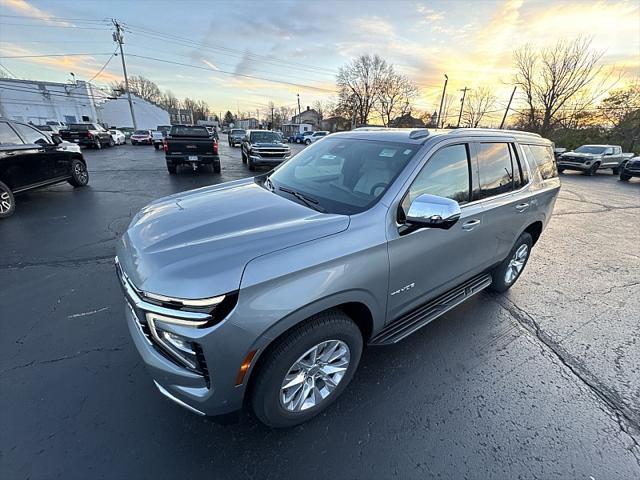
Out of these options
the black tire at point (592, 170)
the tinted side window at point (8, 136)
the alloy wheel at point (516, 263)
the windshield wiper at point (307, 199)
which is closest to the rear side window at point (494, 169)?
the alloy wheel at point (516, 263)

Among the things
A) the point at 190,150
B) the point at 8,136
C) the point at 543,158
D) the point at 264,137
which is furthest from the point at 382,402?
the point at 264,137

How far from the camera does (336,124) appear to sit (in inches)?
2589

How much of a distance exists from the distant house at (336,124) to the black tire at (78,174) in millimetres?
53913

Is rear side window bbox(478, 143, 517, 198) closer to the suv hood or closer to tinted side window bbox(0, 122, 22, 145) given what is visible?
the suv hood

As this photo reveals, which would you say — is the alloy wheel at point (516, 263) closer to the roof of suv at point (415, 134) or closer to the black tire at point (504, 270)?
the black tire at point (504, 270)

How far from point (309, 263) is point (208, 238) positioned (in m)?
0.63

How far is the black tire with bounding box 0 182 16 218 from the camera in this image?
573 centimetres

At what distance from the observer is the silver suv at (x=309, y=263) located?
149 centimetres

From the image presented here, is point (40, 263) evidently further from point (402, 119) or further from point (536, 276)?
point (402, 119)

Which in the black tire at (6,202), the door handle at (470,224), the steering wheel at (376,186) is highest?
the steering wheel at (376,186)

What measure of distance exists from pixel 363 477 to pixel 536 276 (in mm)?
3933

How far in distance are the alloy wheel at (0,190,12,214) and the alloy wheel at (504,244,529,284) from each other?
876cm

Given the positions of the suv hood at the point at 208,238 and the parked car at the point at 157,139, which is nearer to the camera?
the suv hood at the point at 208,238

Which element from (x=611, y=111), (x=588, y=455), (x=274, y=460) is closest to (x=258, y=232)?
(x=274, y=460)
